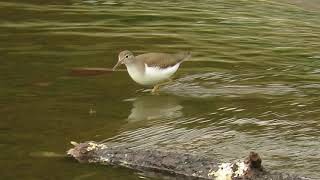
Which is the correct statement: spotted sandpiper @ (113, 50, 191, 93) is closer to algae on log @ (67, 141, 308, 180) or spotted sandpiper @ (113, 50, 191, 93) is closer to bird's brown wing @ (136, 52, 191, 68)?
bird's brown wing @ (136, 52, 191, 68)

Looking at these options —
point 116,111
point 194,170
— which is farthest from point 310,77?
point 194,170

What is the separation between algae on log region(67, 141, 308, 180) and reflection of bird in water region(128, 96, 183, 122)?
125 cm

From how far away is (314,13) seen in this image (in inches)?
629

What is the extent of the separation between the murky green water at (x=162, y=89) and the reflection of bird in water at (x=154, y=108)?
0.04 ft

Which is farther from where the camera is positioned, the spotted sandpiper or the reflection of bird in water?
the spotted sandpiper

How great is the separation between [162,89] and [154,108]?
2.85 feet

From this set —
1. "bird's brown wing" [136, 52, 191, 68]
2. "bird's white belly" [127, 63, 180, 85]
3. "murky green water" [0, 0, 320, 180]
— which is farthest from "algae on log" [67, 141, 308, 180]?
"bird's brown wing" [136, 52, 191, 68]

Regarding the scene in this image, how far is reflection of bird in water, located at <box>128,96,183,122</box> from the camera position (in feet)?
→ 27.8

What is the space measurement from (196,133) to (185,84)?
2286 mm

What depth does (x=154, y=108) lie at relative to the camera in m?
8.88

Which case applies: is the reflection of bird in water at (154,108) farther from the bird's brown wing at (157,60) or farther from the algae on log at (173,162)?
the algae on log at (173,162)

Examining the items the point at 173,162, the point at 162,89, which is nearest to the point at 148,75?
the point at 162,89

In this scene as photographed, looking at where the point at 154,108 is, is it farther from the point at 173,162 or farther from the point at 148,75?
the point at 173,162

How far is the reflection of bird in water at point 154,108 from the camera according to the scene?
8.47 meters
